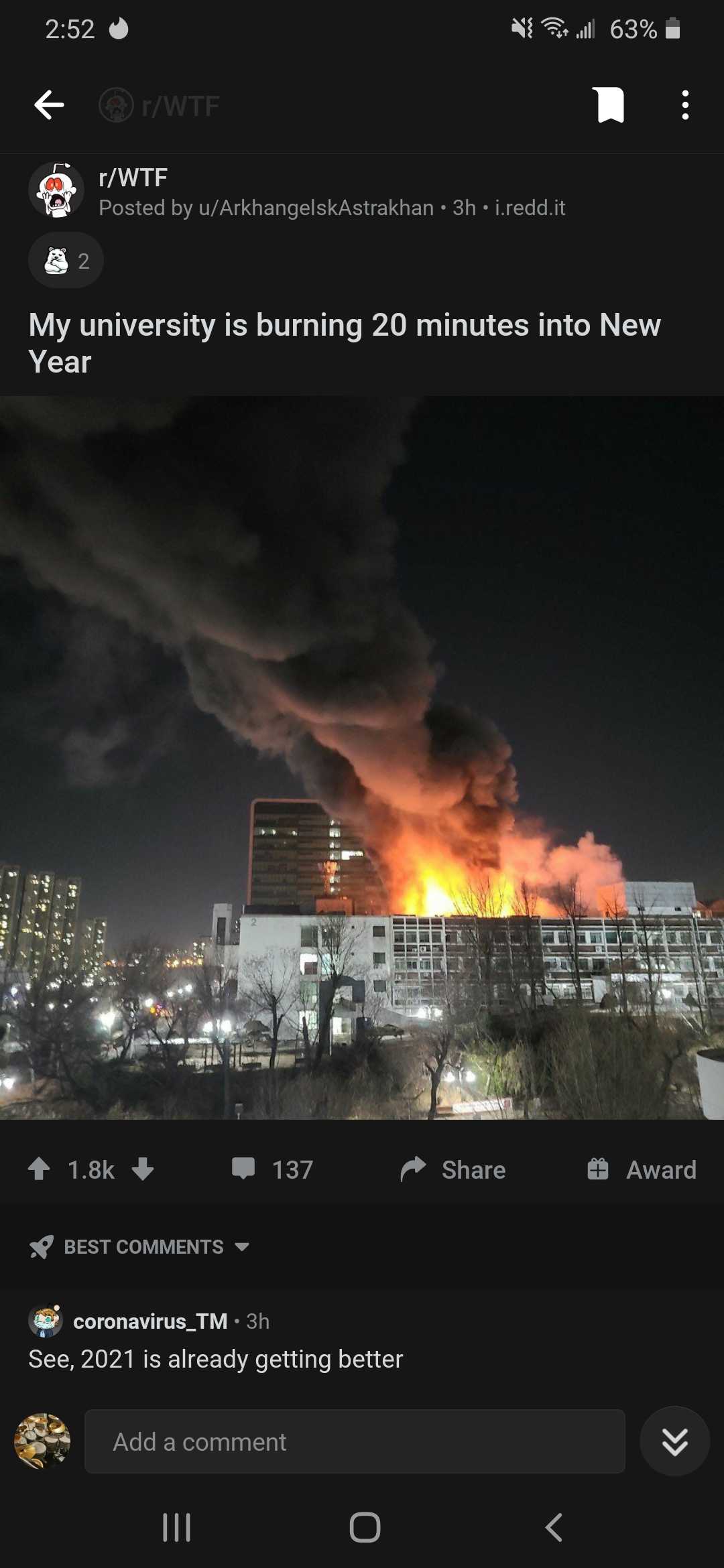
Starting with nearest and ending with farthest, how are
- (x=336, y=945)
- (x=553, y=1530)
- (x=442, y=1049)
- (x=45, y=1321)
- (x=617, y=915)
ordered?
1. (x=553, y=1530)
2. (x=45, y=1321)
3. (x=442, y=1049)
4. (x=336, y=945)
5. (x=617, y=915)

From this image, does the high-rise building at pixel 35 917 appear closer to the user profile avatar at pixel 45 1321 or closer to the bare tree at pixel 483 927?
the bare tree at pixel 483 927

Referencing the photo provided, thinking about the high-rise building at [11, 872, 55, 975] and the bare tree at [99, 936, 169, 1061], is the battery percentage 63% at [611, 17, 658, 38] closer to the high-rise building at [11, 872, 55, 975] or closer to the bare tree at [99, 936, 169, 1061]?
the bare tree at [99, 936, 169, 1061]

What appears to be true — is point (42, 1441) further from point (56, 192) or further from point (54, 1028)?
point (54, 1028)

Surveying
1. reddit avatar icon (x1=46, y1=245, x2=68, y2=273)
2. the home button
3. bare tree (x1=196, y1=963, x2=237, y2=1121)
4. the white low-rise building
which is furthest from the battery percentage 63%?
the white low-rise building

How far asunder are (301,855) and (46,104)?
10184 centimetres

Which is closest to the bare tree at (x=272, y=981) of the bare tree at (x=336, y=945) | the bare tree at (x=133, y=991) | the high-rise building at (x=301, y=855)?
the bare tree at (x=336, y=945)

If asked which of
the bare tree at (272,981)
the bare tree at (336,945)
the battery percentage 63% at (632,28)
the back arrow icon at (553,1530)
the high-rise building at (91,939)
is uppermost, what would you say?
the high-rise building at (91,939)

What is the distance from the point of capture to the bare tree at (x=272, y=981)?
108ft

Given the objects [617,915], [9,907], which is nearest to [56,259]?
[617,915]

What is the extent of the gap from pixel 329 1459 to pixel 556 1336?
784 mm

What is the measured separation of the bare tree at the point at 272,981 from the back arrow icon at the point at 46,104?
3182 cm

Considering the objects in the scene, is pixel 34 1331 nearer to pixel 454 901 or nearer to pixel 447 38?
pixel 447 38

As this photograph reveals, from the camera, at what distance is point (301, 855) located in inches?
4060

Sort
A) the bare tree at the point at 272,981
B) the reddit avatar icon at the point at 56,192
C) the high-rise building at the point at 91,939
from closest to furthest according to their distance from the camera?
the reddit avatar icon at the point at 56,192 → the bare tree at the point at 272,981 → the high-rise building at the point at 91,939
